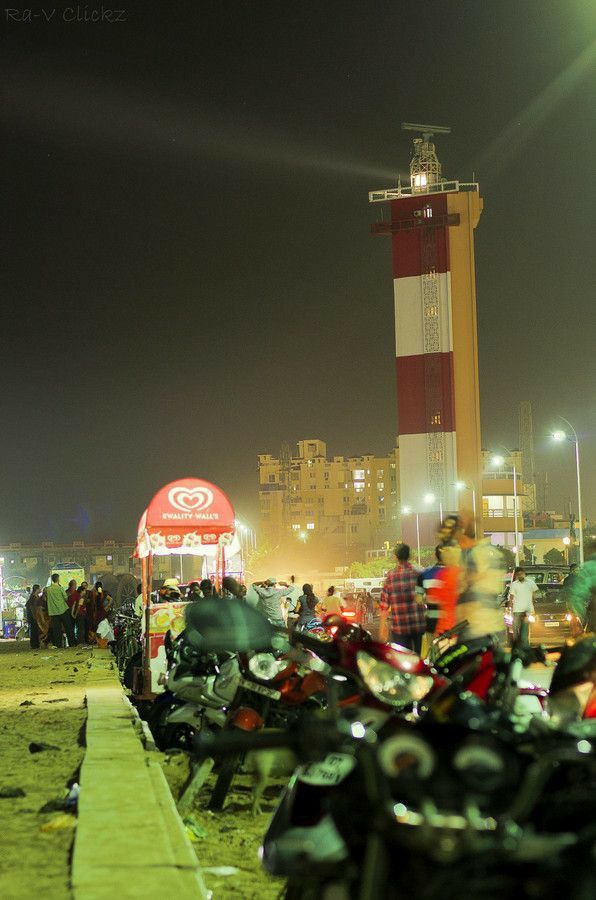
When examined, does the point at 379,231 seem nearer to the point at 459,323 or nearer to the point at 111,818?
the point at 459,323

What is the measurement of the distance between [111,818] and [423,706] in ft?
8.85

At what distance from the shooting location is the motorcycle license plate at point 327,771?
3545 millimetres

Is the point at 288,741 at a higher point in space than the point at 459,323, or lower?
lower

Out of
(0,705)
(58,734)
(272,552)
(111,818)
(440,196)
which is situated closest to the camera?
(111,818)

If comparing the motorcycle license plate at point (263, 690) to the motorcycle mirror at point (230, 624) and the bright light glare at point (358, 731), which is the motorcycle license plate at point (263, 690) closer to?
the motorcycle mirror at point (230, 624)

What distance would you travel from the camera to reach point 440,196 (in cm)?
9012

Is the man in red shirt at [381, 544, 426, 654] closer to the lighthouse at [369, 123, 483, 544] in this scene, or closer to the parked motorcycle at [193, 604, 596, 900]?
the parked motorcycle at [193, 604, 596, 900]

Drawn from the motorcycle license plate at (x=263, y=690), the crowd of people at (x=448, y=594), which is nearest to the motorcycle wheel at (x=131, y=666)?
the crowd of people at (x=448, y=594)

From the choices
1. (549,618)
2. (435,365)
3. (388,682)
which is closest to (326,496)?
(435,365)

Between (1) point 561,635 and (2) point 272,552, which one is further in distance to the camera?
(2) point 272,552

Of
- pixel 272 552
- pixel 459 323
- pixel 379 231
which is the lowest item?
pixel 272 552

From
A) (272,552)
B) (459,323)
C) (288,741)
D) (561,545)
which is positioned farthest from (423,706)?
(272,552)

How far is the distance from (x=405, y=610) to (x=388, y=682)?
7759 millimetres

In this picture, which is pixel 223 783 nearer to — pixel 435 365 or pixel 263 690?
pixel 263 690
